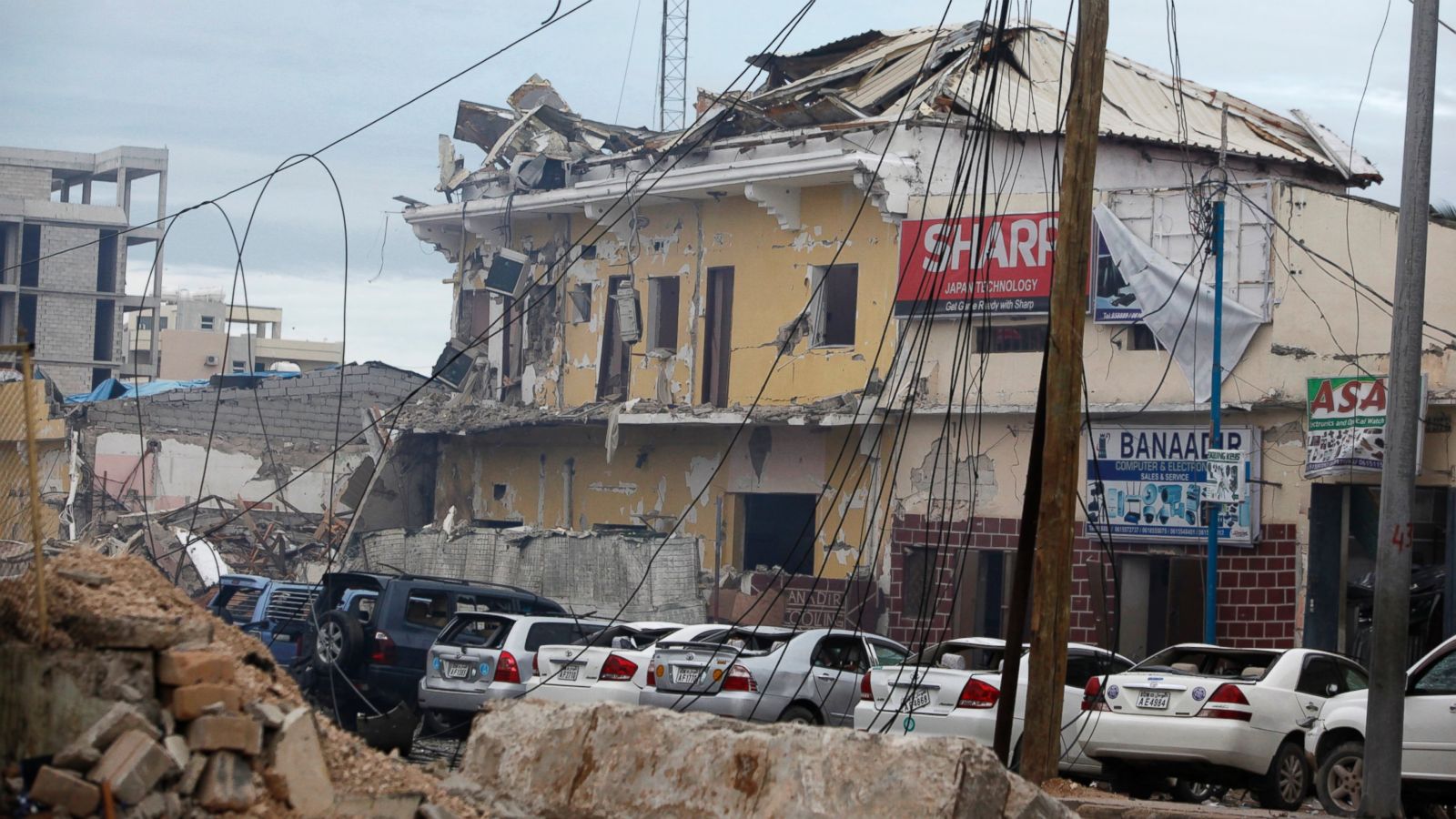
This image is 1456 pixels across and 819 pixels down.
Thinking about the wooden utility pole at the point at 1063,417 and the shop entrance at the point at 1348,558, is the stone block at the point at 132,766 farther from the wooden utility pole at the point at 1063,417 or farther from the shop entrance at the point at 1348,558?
the shop entrance at the point at 1348,558

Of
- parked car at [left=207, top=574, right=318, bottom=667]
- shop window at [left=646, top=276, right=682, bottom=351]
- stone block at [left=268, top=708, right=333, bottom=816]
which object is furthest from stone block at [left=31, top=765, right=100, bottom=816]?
shop window at [left=646, top=276, right=682, bottom=351]

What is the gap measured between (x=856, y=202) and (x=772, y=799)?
18301 millimetres

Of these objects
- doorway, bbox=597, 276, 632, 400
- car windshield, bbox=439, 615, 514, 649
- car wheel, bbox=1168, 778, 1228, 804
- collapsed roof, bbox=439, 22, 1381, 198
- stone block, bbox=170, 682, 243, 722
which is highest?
collapsed roof, bbox=439, 22, 1381, 198

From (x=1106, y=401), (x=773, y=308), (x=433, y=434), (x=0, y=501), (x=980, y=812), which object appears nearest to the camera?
(x=980, y=812)

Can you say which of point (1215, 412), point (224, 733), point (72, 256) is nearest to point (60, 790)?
point (224, 733)

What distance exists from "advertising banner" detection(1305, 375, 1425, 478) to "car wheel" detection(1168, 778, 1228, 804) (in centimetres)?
606

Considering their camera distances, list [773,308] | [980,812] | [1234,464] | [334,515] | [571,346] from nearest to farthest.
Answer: [980,812], [1234,464], [773,308], [571,346], [334,515]

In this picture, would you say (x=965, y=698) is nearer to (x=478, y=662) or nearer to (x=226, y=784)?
(x=478, y=662)

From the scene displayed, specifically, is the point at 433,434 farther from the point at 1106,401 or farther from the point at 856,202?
the point at 1106,401

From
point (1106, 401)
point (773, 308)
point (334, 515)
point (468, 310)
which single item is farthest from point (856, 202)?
point (334, 515)

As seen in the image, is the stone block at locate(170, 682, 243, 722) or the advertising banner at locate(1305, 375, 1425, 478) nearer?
the stone block at locate(170, 682, 243, 722)

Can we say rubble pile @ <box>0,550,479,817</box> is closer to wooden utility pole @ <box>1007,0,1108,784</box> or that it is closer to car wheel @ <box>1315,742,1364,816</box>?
wooden utility pole @ <box>1007,0,1108,784</box>

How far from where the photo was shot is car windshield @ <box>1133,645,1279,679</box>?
46.4 ft

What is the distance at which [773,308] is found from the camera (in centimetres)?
2673
